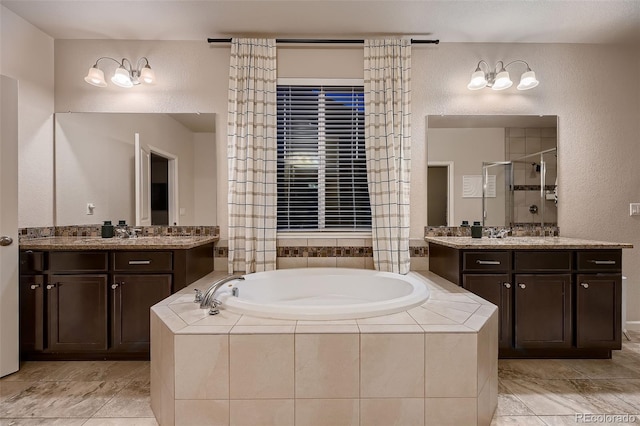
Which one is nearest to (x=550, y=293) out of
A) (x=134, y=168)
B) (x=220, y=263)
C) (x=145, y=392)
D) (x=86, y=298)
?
(x=220, y=263)

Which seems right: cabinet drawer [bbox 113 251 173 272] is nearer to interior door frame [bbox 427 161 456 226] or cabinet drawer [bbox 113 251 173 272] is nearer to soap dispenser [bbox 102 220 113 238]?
soap dispenser [bbox 102 220 113 238]

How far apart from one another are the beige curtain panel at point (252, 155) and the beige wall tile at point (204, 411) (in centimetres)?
119

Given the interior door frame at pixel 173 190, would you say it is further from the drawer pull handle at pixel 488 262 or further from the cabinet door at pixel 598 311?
the cabinet door at pixel 598 311

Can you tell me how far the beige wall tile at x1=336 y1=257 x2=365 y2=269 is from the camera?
2676 mm

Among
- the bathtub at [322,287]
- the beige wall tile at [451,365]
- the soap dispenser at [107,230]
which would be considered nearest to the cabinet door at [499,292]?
the bathtub at [322,287]

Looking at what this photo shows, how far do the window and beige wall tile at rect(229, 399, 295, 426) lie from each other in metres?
1.53

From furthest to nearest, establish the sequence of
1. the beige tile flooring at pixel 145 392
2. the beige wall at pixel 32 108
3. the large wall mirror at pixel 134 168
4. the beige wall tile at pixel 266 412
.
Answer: the large wall mirror at pixel 134 168
the beige wall at pixel 32 108
the beige tile flooring at pixel 145 392
the beige wall tile at pixel 266 412

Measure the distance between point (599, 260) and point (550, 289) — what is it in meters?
0.41

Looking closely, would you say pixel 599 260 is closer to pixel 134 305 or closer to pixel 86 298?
pixel 134 305

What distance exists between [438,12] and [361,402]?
102 inches

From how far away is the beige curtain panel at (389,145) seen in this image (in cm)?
252

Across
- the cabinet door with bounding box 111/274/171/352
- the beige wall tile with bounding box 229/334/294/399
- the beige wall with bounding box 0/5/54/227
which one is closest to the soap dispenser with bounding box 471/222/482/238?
the beige wall tile with bounding box 229/334/294/399

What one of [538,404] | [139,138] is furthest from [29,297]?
[538,404]

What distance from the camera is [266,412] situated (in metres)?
1.37
